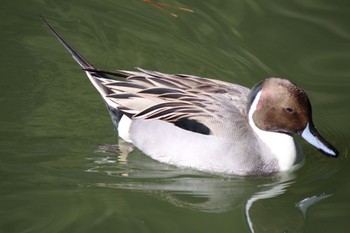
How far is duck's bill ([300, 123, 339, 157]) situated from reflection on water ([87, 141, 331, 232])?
0.33 metres

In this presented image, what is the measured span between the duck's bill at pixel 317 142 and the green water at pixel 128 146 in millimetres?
234

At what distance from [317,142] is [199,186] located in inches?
38.7

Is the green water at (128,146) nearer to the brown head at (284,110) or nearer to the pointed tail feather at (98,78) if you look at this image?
the pointed tail feather at (98,78)

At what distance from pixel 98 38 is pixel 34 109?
141 cm

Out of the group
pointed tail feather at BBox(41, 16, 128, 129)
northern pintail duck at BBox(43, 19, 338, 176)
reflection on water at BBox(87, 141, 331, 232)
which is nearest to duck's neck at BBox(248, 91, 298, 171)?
northern pintail duck at BBox(43, 19, 338, 176)

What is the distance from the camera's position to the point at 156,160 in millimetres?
6367

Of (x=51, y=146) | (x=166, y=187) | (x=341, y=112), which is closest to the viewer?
(x=166, y=187)

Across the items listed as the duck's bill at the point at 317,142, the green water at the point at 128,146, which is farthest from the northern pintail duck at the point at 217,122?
the green water at the point at 128,146

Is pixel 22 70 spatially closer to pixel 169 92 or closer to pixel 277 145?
pixel 169 92

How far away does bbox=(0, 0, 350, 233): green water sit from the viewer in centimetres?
544

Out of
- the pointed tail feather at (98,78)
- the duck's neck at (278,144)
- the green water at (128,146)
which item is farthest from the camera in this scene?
the pointed tail feather at (98,78)

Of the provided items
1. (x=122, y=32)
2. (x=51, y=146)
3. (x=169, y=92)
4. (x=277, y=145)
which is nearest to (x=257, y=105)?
(x=277, y=145)

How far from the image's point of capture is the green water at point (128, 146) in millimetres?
5441

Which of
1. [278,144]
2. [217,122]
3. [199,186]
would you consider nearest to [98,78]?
[217,122]
